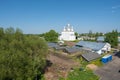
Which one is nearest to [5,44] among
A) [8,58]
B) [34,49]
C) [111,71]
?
[8,58]

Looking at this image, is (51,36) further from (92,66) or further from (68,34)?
(92,66)

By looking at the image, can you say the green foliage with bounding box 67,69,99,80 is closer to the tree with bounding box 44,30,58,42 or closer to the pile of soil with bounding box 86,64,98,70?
the pile of soil with bounding box 86,64,98,70

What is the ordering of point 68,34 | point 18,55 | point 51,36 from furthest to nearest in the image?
point 68,34 < point 51,36 < point 18,55

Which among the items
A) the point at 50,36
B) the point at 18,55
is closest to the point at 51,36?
the point at 50,36

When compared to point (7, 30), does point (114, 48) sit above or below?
below

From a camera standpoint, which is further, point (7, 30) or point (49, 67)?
point (49, 67)

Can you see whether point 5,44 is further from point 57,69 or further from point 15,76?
point 57,69

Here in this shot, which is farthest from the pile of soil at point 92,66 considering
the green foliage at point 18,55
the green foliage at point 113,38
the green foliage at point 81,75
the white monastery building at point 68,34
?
the white monastery building at point 68,34

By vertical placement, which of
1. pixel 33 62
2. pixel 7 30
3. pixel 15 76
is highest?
pixel 7 30
